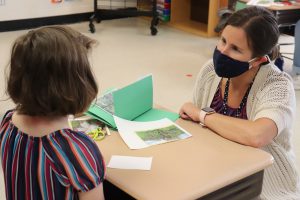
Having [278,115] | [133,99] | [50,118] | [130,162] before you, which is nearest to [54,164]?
[50,118]

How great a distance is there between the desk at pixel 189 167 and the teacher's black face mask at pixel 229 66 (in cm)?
27

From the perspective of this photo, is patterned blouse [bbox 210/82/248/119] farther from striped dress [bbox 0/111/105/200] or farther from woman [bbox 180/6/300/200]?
striped dress [bbox 0/111/105/200]

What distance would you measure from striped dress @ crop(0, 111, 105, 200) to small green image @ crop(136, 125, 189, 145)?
1.35 ft

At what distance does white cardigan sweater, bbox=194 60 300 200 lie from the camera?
1.54m

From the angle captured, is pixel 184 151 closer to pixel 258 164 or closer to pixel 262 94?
→ pixel 258 164

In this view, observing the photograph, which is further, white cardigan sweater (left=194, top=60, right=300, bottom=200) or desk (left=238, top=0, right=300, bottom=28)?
desk (left=238, top=0, right=300, bottom=28)

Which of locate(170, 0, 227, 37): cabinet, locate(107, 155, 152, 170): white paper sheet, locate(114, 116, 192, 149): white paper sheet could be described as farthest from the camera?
locate(170, 0, 227, 37): cabinet

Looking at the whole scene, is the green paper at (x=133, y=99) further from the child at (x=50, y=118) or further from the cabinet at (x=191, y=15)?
the cabinet at (x=191, y=15)

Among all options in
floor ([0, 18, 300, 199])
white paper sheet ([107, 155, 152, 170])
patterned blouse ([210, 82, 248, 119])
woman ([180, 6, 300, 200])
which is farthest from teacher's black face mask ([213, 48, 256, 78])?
floor ([0, 18, 300, 199])

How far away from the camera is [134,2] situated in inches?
251

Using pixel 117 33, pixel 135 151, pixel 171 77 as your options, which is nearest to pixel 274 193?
pixel 135 151

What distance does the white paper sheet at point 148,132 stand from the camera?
147 centimetres

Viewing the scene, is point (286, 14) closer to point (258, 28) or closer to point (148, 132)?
Answer: point (258, 28)

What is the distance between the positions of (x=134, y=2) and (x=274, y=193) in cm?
513
